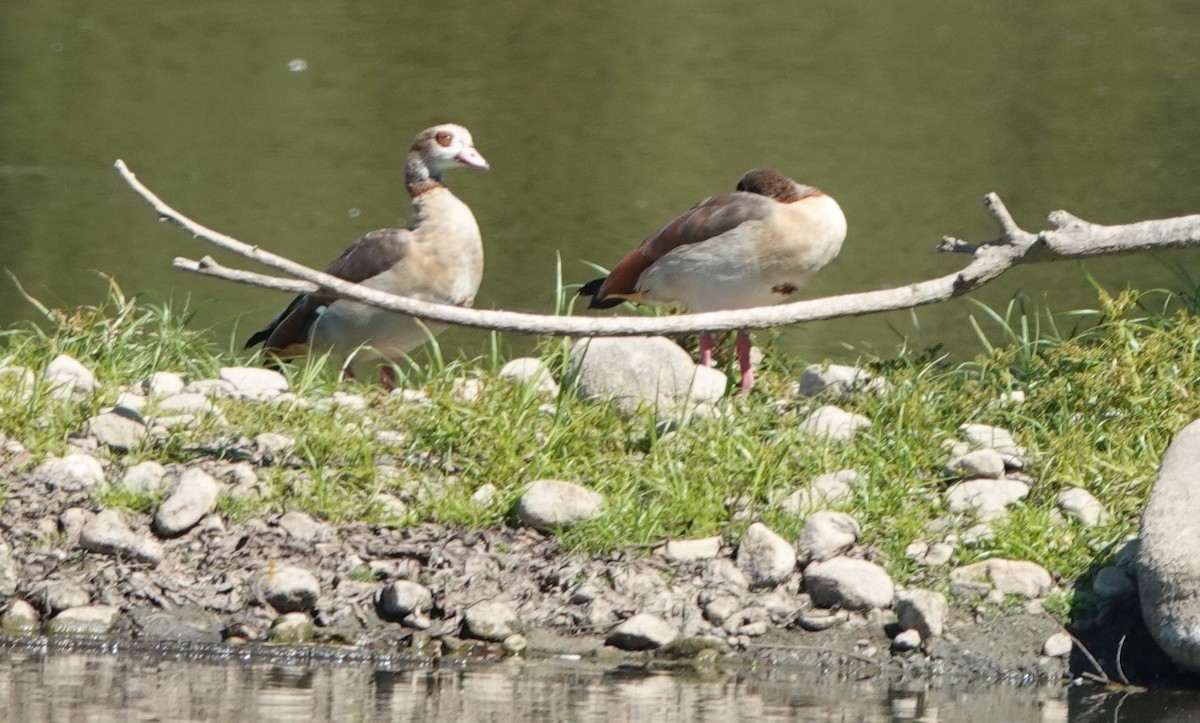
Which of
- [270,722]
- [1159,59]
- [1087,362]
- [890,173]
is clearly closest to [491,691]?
[270,722]

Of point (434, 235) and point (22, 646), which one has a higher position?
point (434, 235)

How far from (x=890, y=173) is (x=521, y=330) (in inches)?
385

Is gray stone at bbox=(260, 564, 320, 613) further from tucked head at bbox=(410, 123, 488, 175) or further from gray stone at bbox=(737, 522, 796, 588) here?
tucked head at bbox=(410, 123, 488, 175)

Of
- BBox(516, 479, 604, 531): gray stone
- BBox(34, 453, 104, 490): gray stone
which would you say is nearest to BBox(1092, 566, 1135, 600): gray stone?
BBox(516, 479, 604, 531): gray stone

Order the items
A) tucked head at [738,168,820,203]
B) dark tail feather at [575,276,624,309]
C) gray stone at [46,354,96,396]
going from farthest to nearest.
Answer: dark tail feather at [575,276,624,309], tucked head at [738,168,820,203], gray stone at [46,354,96,396]

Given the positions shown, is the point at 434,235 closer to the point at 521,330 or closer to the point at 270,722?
the point at 521,330

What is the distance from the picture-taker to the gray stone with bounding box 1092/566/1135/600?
18.7ft

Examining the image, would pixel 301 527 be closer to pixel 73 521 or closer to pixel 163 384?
pixel 73 521

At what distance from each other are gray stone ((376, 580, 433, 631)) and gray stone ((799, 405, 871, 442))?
154cm

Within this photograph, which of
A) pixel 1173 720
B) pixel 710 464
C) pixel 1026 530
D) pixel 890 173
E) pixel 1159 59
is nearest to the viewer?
pixel 1173 720

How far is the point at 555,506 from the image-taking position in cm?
597

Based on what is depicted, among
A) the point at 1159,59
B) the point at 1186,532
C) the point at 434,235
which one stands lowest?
the point at 1186,532

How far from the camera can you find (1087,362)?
6836 millimetres

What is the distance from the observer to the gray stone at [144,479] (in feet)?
19.9
